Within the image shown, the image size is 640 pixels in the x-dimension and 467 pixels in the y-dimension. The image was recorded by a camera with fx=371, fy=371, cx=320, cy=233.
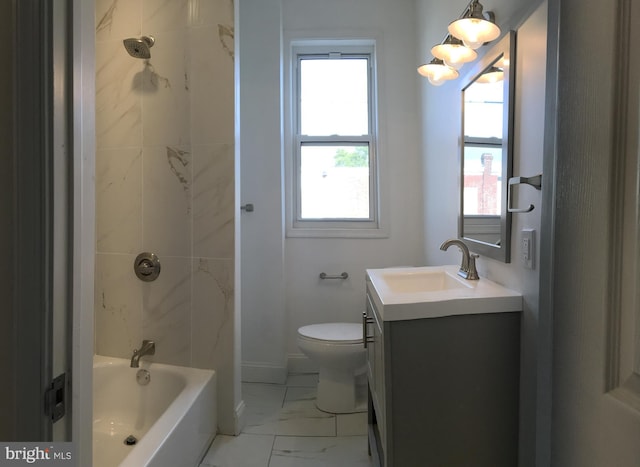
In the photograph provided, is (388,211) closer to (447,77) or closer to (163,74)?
(447,77)

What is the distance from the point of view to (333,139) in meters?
2.94

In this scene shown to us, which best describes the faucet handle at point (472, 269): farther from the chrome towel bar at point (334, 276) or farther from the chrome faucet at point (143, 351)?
the chrome faucet at point (143, 351)

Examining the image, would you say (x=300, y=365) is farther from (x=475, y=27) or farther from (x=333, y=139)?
(x=475, y=27)

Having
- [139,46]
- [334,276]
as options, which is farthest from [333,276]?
[139,46]
